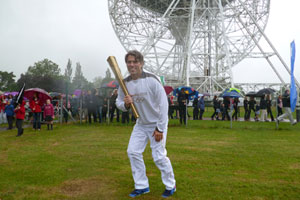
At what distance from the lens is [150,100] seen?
3.23 meters

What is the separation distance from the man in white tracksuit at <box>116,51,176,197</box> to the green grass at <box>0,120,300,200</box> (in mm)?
241

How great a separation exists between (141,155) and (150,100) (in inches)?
29.2

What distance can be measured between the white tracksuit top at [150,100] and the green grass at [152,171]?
1006 millimetres

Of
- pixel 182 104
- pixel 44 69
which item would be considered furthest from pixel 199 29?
pixel 44 69

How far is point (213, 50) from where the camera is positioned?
2575 centimetres

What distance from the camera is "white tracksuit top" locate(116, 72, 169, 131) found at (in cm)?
317

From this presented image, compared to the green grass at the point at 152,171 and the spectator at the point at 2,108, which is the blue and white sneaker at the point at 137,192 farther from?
the spectator at the point at 2,108

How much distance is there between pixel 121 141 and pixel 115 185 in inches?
148

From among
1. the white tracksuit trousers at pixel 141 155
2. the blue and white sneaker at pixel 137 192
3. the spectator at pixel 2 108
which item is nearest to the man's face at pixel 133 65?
the white tracksuit trousers at pixel 141 155

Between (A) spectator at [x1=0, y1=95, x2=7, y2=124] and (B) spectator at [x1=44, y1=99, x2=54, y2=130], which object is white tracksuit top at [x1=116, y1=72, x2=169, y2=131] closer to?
(B) spectator at [x1=44, y1=99, x2=54, y2=130]

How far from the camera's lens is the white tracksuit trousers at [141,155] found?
3.22 metres

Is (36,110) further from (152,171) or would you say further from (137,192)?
(137,192)

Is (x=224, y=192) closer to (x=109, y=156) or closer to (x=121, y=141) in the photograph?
(x=109, y=156)

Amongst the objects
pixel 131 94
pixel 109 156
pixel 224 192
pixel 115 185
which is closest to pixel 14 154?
pixel 109 156
